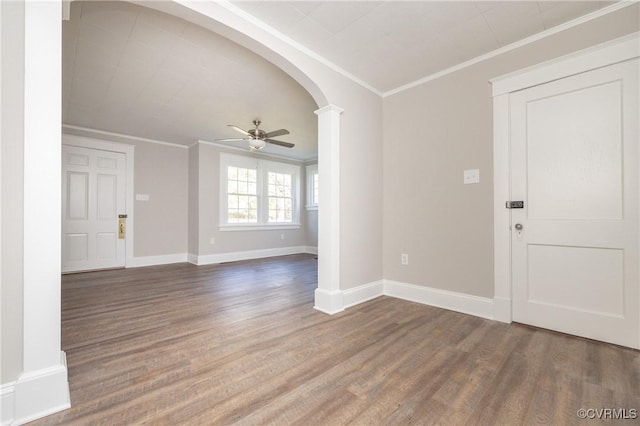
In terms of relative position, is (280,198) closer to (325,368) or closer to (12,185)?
(325,368)

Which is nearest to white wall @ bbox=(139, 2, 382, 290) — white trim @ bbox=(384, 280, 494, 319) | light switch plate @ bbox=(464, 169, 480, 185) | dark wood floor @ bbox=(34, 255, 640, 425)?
white trim @ bbox=(384, 280, 494, 319)

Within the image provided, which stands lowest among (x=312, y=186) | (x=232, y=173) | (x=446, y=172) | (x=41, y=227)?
(x=41, y=227)

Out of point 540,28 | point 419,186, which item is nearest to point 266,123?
point 419,186

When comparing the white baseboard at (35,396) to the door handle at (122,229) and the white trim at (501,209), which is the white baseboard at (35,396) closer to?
the white trim at (501,209)

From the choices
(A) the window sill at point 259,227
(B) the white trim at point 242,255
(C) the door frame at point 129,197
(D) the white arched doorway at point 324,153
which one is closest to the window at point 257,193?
(A) the window sill at point 259,227

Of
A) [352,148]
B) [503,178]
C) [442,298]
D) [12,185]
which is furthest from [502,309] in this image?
[12,185]

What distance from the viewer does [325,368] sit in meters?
1.71

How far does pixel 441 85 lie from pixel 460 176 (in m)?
0.97

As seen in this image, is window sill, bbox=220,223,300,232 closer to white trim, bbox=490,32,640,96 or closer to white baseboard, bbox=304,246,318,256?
white baseboard, bbox=304,246,318,256

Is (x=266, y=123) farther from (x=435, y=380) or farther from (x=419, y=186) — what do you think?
(x=435, y=380)

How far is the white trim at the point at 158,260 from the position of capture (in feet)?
17.0

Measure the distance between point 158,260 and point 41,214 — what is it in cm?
470

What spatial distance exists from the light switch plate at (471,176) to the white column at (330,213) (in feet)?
4.07

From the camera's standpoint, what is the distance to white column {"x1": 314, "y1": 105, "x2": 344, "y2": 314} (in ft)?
8.94
